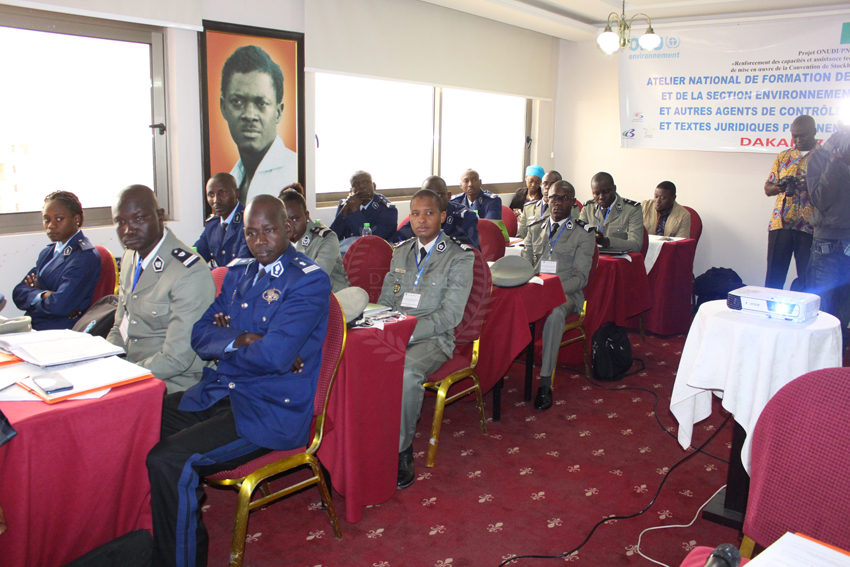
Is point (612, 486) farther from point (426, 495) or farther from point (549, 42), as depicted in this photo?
point (549, 42)

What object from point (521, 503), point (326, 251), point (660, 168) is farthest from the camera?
point (660, 168)

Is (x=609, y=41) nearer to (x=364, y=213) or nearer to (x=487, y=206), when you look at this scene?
(x=487, y=206)

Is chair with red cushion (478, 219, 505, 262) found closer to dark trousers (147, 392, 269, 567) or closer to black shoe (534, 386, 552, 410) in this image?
black shoe (534, 386, 552, 410)

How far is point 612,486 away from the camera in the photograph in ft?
9.45

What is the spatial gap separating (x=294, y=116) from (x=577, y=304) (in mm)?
2878

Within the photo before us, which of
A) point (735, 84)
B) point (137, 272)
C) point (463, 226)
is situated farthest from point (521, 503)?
point (735, 84)

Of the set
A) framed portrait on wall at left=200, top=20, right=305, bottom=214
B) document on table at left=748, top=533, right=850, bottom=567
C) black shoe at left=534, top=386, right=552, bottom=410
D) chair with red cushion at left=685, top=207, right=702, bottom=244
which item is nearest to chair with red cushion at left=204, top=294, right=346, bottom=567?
document on table at left=748, top=533, right=850, bottom=567

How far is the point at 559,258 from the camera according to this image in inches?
167

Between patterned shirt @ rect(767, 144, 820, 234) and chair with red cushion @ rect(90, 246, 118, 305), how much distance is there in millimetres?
4622

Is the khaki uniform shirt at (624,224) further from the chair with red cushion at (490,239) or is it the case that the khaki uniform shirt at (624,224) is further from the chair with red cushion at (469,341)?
the chair with red cushion at (469,341)

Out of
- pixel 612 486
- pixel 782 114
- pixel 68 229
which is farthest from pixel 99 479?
pixel 782 114

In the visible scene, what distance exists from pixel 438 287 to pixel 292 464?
1275 mm

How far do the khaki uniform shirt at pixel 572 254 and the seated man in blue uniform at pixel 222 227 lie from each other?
1.97 meters

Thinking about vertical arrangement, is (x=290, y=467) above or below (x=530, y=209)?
below
